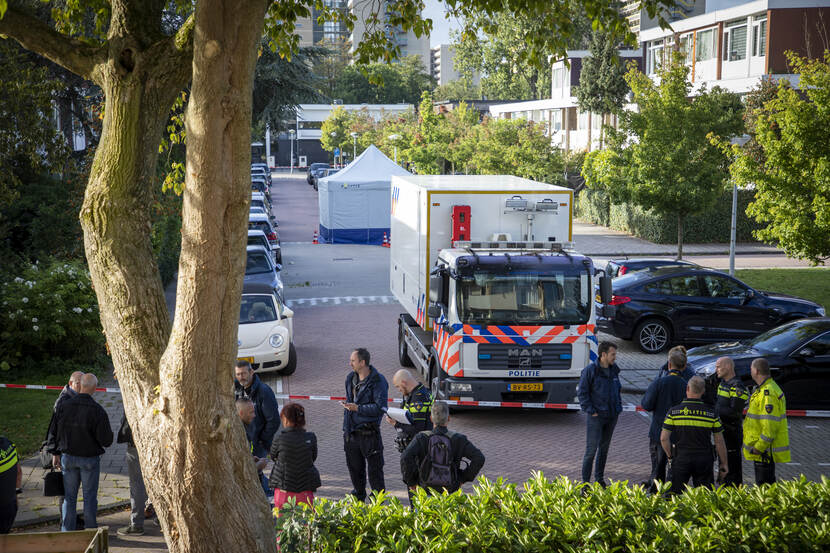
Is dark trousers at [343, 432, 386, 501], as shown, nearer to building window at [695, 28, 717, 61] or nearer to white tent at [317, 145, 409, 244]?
white tent at [317, 145, 409, 244]

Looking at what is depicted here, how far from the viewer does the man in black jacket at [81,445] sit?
837cm

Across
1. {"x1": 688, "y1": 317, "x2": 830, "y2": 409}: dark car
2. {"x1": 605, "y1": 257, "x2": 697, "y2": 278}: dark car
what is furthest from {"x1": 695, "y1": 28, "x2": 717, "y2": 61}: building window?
{"x1": 688, "y1": 317, "x2": 830, "y2": 409}: dark car

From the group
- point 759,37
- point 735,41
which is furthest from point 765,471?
point 735,41

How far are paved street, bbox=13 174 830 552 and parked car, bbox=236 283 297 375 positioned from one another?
375 millimetres

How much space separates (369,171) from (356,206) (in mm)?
2183

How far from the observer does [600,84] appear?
49.7 meters

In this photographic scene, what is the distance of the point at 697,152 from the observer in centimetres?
2536

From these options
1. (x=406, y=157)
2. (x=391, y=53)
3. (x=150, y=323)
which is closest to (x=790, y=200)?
(x=391, y=53)

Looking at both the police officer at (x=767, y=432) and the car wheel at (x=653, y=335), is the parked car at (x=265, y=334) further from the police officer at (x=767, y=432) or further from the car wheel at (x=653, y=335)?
the police officer at (x=767, y=432)

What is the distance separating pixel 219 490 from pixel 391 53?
5011 millimetres

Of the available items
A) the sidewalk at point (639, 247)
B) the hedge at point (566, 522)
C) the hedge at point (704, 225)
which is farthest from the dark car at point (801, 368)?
the hedge at point (704, 225)

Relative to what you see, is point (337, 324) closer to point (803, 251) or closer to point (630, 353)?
point (630, 353)

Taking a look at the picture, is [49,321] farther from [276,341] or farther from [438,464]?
[438,464]

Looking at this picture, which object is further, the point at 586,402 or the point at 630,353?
the point at 630,353
